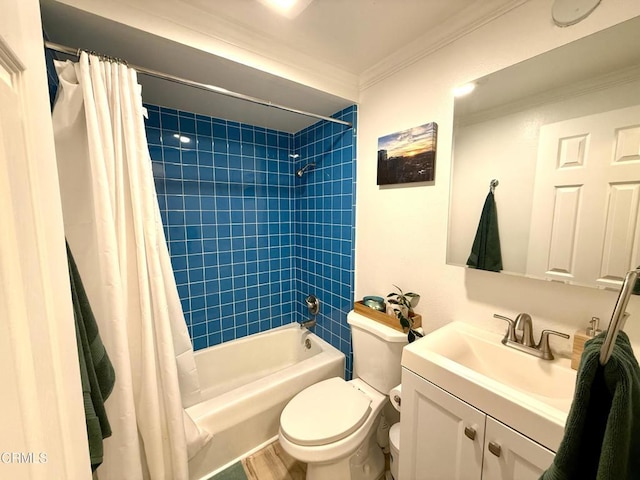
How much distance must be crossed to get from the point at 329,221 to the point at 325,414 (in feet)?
4.08

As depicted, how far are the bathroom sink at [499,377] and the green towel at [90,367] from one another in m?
1.07

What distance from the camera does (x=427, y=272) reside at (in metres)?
1.37

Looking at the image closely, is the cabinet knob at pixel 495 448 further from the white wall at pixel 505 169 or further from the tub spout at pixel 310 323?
the tub spout at pixel 310 323

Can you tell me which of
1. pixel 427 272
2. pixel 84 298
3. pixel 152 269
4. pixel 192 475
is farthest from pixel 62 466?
pixel 427 272

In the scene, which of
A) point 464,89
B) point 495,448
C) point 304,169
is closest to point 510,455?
point 495,448

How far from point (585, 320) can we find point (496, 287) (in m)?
0.29

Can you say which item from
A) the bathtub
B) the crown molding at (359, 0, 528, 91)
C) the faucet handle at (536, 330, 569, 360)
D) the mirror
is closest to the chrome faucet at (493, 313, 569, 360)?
the faucet handle at (536, 330, 569, 360)

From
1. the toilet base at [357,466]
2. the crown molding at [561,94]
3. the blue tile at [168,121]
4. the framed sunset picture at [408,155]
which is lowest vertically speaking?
the toilet base at [357,466]

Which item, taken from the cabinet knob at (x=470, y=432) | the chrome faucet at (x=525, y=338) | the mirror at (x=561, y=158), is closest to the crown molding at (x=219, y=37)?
the mirror at (x=561, y=158)

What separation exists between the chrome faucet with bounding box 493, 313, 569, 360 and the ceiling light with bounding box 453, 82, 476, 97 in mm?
995

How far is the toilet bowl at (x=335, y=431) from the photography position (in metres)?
1.14

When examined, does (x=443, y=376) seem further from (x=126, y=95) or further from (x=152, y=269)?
(x=126, y=95)

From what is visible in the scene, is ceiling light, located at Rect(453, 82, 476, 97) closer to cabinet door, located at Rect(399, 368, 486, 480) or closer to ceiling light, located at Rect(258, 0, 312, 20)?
ceiling light, located at Rect(258, 0, 312, 20)

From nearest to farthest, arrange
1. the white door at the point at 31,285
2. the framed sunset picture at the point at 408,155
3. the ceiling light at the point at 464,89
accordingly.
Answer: the white door at the point at 31,285
the ceiling light at the point at 464,89
the framed sunset picture at the point at 408,155
